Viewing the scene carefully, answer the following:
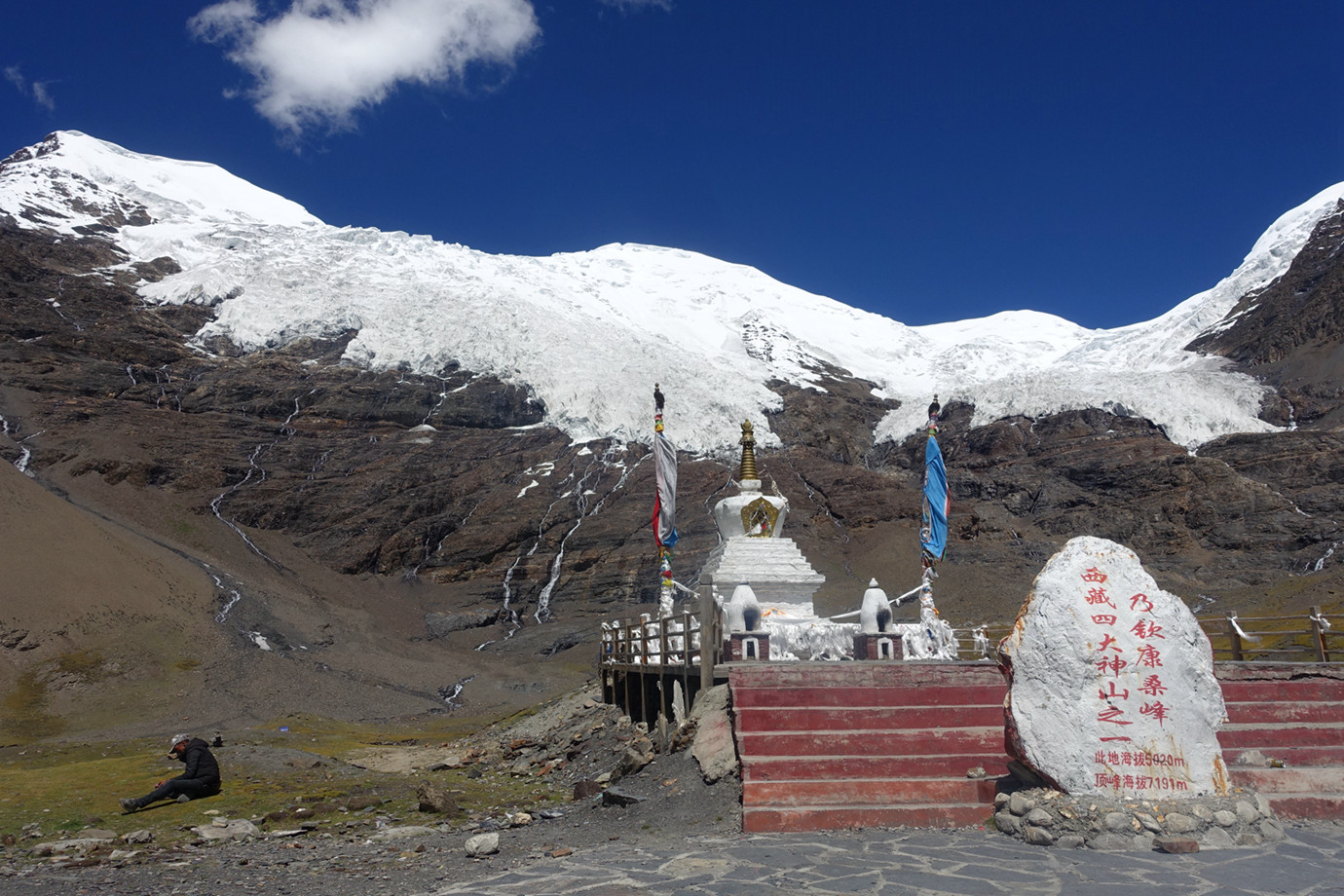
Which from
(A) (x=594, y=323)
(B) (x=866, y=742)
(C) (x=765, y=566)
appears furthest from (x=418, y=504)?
(B) (x=866, y=742)

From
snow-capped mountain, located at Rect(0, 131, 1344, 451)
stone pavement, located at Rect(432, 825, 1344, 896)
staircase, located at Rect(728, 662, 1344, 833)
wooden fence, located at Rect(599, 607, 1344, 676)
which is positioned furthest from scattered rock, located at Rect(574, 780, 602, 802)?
snow-capped mountain, located at Rect(0, 131, 1344, 451)

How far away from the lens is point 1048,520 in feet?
236

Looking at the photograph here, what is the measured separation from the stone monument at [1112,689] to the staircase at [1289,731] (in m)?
2.59

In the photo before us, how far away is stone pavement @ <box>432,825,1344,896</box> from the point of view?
9336 mm

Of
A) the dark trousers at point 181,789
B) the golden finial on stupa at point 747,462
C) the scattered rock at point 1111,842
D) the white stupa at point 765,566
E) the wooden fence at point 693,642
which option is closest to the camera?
the scattered rock at point 1111,842

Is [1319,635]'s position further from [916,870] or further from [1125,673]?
[916,870]

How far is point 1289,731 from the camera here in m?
14.1

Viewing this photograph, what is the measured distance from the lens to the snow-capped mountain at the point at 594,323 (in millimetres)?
85438

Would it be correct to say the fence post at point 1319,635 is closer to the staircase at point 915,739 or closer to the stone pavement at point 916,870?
the staircase at point 915,739

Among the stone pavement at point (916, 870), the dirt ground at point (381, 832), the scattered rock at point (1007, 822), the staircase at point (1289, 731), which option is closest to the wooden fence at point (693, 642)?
the staircase at point (1289, 731)

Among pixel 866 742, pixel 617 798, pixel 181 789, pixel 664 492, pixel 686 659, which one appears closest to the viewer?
pixel 866 742

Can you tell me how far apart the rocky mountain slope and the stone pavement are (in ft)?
92.9

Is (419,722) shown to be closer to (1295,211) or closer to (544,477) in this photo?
(544,477)

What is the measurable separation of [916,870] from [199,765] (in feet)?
39.8
